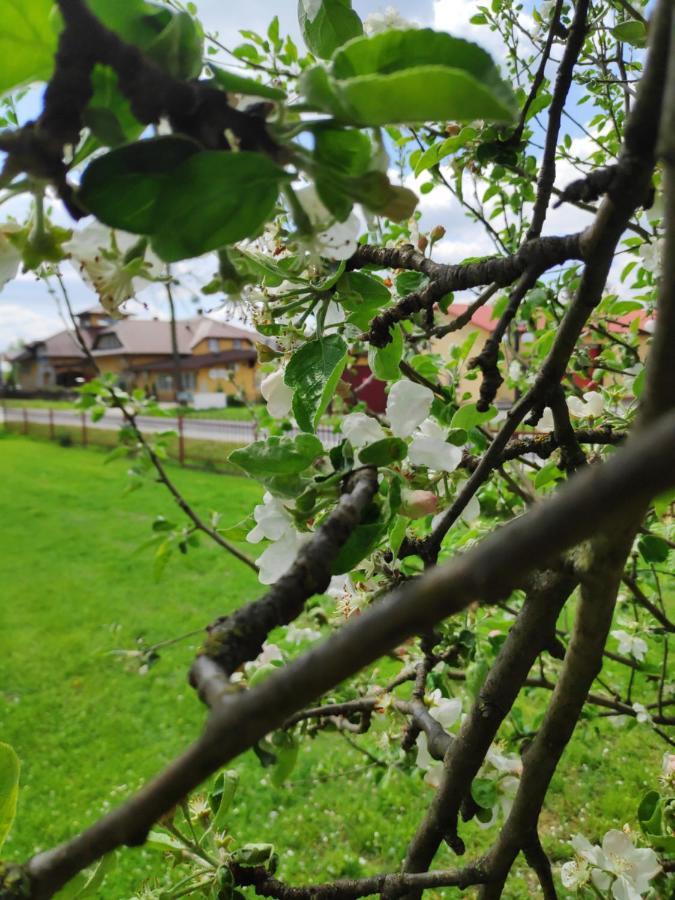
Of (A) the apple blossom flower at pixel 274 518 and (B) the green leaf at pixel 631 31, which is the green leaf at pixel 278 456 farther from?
(B) the green leaf at pixel 631 31

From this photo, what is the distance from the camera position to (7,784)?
56 centimetres

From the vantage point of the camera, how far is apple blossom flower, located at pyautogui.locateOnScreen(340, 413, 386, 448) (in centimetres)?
67

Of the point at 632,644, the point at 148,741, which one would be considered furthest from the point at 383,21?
the point at 148,741

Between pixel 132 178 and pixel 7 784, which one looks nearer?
pixel 132 178

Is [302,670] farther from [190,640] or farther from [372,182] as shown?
[190,640]

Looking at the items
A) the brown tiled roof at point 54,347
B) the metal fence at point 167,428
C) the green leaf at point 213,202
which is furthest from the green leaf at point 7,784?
the brown tiled roof at point 54,347

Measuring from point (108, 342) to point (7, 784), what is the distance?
98.8 feet

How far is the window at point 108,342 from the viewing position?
27.5 metres

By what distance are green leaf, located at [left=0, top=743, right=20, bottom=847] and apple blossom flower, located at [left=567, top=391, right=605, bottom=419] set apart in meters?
1.04

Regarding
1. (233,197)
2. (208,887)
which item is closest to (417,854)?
(208,887)

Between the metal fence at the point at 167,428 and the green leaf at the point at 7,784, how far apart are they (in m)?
9.00

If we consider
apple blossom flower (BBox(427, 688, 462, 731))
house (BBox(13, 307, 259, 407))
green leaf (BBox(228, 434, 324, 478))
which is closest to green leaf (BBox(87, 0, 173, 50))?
green leaf (BBox(228, 434, 324, 478))

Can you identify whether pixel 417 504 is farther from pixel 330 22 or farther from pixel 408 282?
pixel 330 22

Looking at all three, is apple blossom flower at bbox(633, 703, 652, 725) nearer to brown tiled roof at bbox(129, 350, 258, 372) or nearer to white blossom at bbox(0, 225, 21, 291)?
white blossom at bbox(0, 225, 21, 291)
